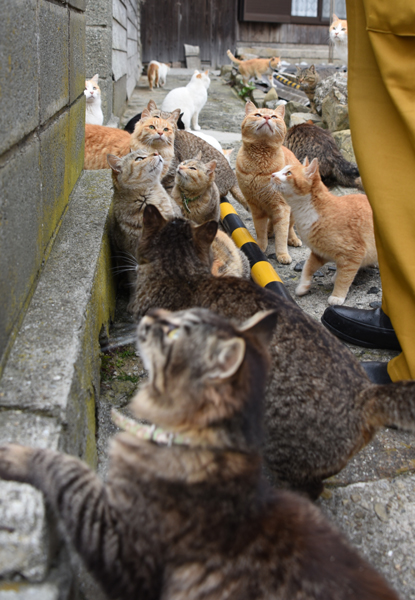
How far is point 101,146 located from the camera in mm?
4590

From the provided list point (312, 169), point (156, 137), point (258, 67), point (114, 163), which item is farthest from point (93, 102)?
point (258, 67)

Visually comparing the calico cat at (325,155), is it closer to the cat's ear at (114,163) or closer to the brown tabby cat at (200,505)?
the cat's ear at (114,163)

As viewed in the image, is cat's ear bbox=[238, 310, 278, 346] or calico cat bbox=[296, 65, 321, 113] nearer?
cat's ear bbox=[238, 310, 278, 346]

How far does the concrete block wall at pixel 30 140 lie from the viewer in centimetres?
168

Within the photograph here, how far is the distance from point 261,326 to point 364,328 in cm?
180

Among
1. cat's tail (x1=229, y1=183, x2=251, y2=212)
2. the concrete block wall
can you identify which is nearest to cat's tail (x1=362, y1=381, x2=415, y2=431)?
the concrete block wall

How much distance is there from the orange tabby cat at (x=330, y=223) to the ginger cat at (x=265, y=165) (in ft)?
2.08

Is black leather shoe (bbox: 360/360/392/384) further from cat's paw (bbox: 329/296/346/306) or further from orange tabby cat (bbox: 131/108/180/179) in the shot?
orange tabby cat (bbox: 131/108/180/179)

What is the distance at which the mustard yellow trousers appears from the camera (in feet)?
7.55

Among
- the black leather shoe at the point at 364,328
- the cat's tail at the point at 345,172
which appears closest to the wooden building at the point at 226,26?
the cat's tail at the point at 345,172

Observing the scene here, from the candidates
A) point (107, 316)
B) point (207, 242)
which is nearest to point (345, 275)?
point (207, 242)

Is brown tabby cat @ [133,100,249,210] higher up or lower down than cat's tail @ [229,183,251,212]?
higher up

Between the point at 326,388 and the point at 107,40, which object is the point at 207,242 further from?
the point at 107,40

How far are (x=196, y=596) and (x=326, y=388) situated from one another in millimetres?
861
